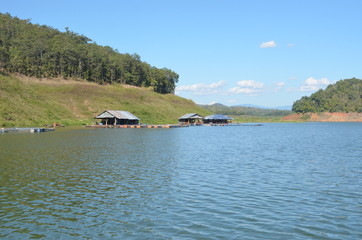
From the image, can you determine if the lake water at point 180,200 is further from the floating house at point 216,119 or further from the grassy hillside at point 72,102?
the floating house at point 216,119

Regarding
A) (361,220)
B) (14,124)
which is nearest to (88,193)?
(361,220)

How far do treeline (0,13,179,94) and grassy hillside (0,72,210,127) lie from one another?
707 centimetres

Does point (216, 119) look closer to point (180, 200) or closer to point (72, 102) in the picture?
point (72, 102)

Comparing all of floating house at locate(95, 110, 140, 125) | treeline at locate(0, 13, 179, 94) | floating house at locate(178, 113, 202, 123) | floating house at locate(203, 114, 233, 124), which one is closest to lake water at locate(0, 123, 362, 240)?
floating house at locate(95, 110, 140, 125)

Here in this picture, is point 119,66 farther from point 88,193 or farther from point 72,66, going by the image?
point 88,193

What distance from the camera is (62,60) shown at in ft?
482

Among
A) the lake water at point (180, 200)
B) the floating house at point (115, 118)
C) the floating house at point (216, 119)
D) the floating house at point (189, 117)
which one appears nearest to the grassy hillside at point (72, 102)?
the floating house at point (189, 117)

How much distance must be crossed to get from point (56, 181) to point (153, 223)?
11.2 meters

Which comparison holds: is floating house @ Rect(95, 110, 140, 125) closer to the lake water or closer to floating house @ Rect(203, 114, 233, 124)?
floating house @ Rect(203, 114, 233, 124)

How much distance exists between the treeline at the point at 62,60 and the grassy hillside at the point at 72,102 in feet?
23.2

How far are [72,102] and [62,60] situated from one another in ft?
97.3

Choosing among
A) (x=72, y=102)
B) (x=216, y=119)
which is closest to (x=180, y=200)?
(x=72, y=102)

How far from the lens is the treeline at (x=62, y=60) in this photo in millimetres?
138875

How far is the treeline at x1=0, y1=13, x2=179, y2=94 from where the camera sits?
138875 millimetres
